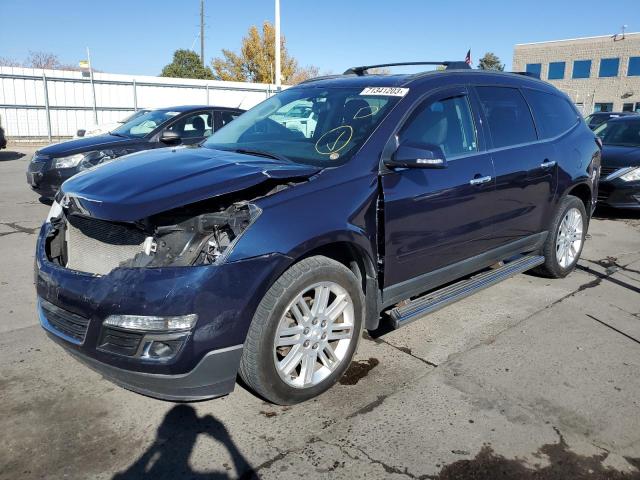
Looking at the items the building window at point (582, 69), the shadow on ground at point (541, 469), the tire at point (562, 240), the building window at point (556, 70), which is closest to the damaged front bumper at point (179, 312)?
the shadow on ground at point (541, 469)

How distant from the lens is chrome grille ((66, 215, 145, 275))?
2.87m

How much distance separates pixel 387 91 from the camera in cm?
368

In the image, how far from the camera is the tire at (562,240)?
5.07 m

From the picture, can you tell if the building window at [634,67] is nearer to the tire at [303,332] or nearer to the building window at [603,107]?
the building window at [603,107]

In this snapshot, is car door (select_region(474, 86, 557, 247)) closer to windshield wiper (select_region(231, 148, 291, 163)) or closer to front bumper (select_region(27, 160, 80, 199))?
windshield wiper (select_region(231, 148, 291, 163))

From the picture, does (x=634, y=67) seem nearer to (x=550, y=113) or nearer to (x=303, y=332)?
(x=550, y=113)

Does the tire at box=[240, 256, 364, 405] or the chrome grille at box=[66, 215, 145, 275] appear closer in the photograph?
the tire at box=[240, 256, 364, 405]

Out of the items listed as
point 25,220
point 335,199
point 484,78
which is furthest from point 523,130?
point 25,220

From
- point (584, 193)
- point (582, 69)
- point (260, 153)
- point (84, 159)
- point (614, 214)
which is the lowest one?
point (614, 214)

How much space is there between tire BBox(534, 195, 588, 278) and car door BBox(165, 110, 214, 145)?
Result: 536 cm

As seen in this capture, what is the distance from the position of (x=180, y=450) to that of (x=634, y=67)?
53238mm

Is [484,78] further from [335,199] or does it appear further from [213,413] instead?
[213,413]

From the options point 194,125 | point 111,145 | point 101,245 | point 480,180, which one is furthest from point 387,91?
point 194,125

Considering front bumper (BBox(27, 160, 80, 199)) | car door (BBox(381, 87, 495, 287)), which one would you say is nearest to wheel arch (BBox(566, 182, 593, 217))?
car door (BBox(381, 87, 495, 287))
